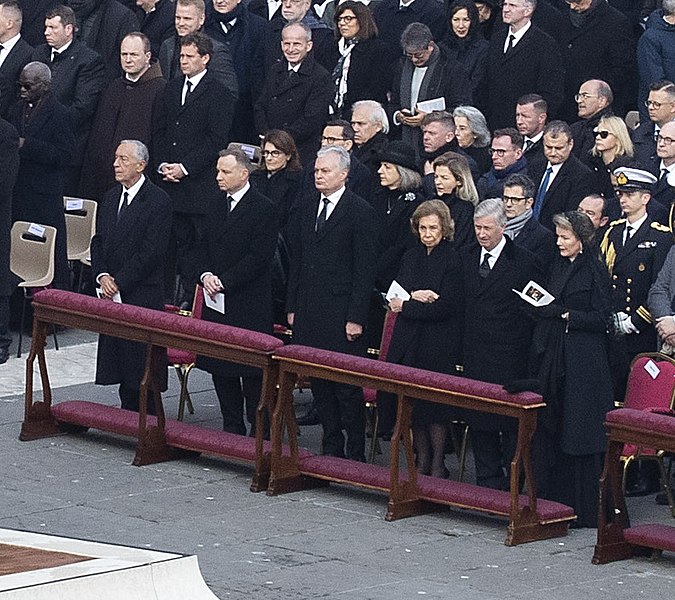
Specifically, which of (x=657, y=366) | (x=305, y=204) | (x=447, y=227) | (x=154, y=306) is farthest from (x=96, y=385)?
(x=657, y=366)

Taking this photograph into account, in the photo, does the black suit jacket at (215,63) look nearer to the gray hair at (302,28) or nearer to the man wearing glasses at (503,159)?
the gray hair at (302,28)

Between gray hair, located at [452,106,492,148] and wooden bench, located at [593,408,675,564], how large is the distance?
12.5 ft

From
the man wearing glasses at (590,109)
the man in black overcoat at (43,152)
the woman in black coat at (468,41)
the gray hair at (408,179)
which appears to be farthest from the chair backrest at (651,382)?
the man in black overcoat at (43,152)

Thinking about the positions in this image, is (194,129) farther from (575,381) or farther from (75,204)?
(575,381)

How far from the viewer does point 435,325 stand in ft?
39.6

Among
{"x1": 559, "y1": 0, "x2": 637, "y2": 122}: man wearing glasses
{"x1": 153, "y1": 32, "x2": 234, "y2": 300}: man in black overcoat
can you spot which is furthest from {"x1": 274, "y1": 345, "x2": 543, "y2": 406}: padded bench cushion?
{"x1": 559, "y1": 0, "x2": 637, "y2": 122}: man wearing glasses

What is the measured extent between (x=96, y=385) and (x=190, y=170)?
78.5 inches

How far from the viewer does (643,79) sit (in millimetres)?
15375

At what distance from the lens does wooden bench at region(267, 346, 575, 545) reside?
1098 centimetres

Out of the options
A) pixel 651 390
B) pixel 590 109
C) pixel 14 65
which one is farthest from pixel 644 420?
pixel 14 65

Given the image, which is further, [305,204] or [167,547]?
[305,204]

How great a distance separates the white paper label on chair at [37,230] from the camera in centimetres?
1516

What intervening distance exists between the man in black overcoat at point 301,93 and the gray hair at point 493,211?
3.71 m

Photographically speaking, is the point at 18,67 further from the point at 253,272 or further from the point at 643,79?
the point at 643,79
